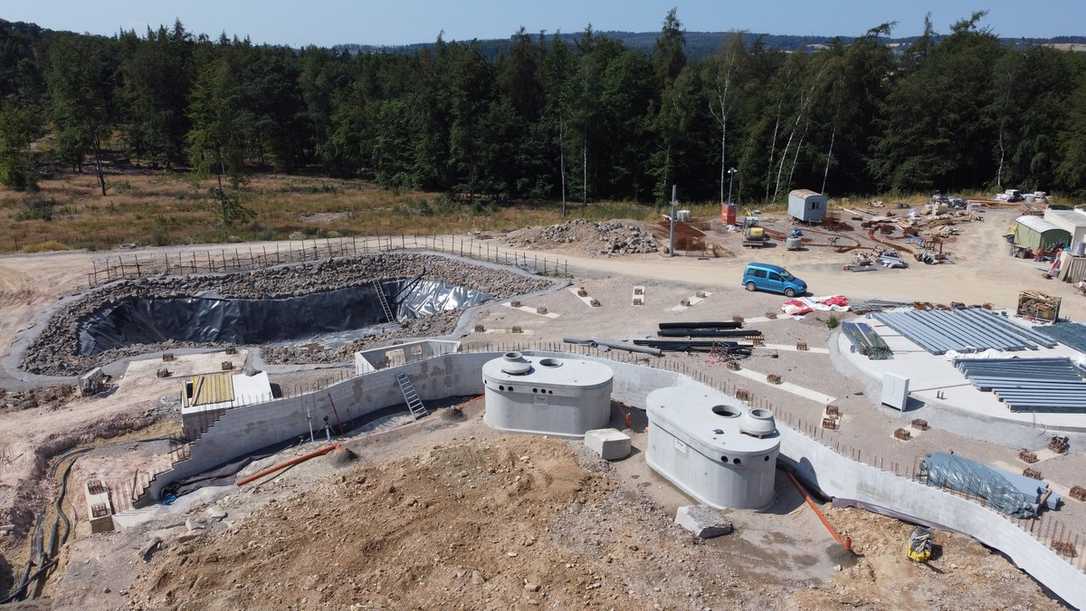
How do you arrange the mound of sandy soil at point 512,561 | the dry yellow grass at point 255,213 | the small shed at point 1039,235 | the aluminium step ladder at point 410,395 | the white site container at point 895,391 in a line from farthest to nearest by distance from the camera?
the dry yellow grass at point 255,213 < the small shed at point 1039,235 < the aluminium step ladder at point 410,395 < the white site container at point 895,391 < the mound of sandy soil at point 512,561

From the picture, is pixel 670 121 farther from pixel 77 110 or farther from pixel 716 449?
pixel 77 110

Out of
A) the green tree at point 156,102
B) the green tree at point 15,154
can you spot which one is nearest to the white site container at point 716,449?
the green tree at point 15,154

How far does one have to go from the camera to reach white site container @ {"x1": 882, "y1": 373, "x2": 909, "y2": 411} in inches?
878

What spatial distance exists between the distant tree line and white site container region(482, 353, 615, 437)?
36083mm

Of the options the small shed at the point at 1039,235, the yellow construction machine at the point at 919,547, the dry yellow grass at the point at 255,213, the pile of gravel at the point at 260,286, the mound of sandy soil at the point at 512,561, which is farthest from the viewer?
the dry yellow grass at the point at 255,213

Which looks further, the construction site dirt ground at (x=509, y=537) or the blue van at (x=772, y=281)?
the blue van at (x=772, y=281)

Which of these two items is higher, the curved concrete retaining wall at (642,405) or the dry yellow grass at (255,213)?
the dry yellow grass at (255,213)

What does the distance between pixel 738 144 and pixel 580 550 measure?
A: 5650 centimetres

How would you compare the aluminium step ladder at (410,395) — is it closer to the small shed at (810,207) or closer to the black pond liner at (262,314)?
the black pond liner at (262,314)

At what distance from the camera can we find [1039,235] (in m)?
40.8

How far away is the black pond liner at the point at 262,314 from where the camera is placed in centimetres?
3556

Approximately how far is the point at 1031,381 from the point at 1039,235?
2212 cm

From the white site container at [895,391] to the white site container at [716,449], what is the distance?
4.47 meters

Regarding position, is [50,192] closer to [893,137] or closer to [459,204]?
[459,204]
